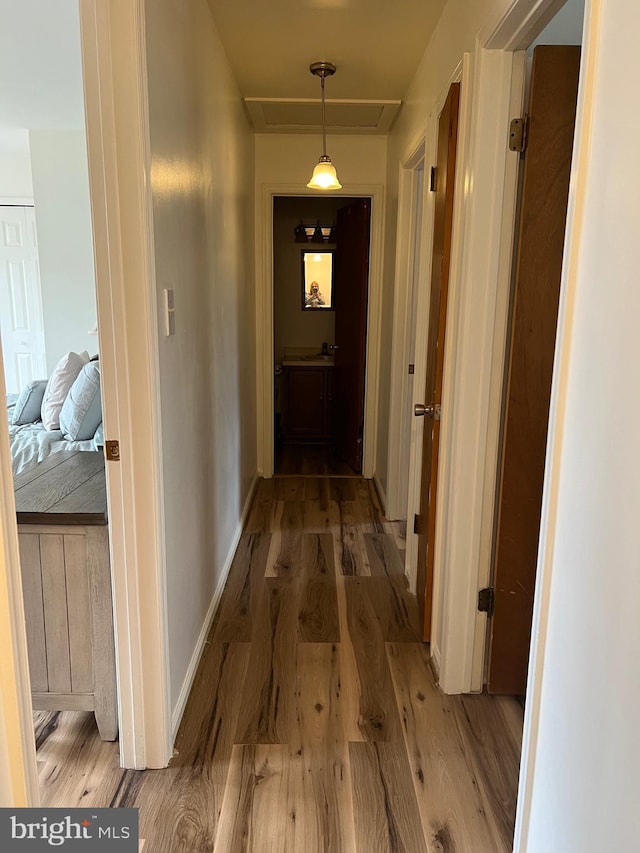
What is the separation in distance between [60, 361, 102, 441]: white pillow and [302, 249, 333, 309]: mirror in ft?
10.1

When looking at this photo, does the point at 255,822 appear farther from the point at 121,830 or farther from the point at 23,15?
the point at 23,15

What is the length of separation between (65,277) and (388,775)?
414 cm

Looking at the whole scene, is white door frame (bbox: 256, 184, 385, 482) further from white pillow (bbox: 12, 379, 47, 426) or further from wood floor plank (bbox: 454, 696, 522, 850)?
wood floor plank (bbox: 454, 696, 522, 850)

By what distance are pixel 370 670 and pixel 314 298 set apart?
157 inches

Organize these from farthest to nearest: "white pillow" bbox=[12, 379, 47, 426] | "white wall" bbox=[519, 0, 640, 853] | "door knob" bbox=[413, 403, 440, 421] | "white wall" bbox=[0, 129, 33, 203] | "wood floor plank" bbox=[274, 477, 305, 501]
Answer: "white wall" bbox=[0, 129, 33, 203]
"wood floor plank" bbox=[274, 477, 305, 501]
"white pillow" bbox=[12, 379, 47, 426]
"door knob" bbox=[413, 403, 440, 421]
"white wall" bbox=[519, 0, 640, 853]

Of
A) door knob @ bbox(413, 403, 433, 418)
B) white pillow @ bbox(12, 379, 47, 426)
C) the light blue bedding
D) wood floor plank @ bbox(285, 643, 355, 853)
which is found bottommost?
wood floor plank @ bbox(285, 643, 355, 853)

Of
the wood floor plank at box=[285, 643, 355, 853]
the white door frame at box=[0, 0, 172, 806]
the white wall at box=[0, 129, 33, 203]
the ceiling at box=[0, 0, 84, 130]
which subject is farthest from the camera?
the white wall at box=[0, 129, 33, 203]

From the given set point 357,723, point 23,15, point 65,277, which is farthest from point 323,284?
point 357,723

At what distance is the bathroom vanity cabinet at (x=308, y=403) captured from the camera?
206 inches

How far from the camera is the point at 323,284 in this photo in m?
5.52

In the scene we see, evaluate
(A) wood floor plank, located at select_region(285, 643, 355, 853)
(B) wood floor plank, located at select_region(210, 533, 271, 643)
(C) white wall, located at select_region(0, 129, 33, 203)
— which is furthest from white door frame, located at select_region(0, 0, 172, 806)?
(C) white wall, located at select_region(0, 129, 33, 203)

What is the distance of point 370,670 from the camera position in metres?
2.21

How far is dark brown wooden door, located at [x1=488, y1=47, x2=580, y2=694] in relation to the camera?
1680 millimetres

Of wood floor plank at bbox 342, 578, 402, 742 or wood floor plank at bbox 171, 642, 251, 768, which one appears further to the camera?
wood floor plank at bbox 342, 578, 402, 742
